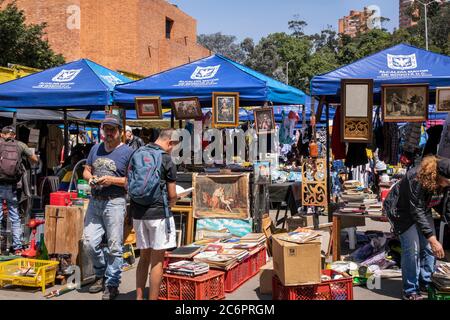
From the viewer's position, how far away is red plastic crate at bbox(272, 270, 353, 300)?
16.1 feet

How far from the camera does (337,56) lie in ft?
197

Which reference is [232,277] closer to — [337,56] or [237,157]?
[237,157]

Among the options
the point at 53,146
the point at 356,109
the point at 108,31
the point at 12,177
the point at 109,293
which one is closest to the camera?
the point at 109,293

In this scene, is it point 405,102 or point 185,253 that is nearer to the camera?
point 185,253

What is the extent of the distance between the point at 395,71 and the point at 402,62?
11.3 inches

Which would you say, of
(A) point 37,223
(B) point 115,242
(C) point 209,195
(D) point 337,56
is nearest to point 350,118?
(C) point 209,195

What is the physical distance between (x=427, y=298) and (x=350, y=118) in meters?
3.02

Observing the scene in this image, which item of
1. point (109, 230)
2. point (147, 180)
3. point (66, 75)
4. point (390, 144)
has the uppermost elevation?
point (66, 75)

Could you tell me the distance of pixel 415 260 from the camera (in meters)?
5.14

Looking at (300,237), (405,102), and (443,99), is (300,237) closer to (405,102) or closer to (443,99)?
(405,102)

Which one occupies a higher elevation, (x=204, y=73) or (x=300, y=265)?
(x=204, y=73)

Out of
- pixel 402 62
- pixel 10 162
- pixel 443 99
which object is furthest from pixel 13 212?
pixel 443 99

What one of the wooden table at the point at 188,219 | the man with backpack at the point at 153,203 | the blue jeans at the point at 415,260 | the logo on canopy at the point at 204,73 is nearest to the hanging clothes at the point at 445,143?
the blue jeans at the point at 415,260

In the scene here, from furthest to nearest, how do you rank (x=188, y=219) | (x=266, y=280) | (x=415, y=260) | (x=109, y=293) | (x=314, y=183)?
(x=314, y=183) < (x=188, y=219) < (x=266, y=280) < (x=109, y=293) < (x=415, y=260)
